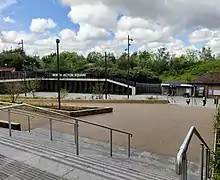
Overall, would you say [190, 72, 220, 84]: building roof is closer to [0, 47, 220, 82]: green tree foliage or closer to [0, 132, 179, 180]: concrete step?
[0, 47, 220, 82]: green tree foliage

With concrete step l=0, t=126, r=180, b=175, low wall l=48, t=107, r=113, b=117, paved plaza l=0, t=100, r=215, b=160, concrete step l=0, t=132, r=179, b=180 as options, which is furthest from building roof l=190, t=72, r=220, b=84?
concrete step l=0, t=132, r=179, b=180

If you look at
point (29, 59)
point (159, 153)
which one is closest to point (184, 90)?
point (159, 153)

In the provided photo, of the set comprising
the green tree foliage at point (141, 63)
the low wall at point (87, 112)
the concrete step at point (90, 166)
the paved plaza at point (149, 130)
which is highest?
the green tree foliage at point (141, 63)

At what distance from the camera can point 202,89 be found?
99.7 feet

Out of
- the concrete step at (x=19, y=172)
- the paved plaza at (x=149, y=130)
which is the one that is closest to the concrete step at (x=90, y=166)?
the concrete step at (x=19, y=172)

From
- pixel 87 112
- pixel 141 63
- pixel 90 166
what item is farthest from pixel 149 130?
pixel 141 63

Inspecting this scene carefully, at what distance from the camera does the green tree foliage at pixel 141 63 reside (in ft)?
164

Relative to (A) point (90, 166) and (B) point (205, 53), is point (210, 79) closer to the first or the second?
(A) point (90, 166)

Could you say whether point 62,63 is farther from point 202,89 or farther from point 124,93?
point 202,89

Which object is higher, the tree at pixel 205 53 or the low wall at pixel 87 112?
the tree at pixel 205 53

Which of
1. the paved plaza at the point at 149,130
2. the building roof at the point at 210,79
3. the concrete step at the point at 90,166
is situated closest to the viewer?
the concrete step at the point at 90,166

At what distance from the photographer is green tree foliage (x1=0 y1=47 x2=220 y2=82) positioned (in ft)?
164

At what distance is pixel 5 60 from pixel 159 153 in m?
53.0

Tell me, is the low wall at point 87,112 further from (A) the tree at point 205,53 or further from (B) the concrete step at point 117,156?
(A) the tree at point 205,53
